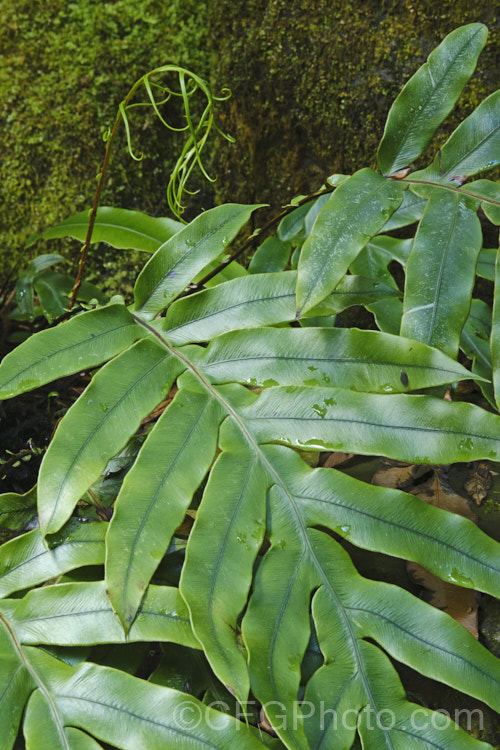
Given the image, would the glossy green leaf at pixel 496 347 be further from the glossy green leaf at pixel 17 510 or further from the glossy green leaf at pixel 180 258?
the glossy green leaf at pixel 17 510

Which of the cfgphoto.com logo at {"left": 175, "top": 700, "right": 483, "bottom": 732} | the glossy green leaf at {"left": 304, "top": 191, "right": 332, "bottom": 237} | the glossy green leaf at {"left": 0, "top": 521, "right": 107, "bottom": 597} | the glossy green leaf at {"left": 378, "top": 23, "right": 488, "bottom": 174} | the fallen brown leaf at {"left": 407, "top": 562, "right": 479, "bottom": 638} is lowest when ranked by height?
the fallen brown leaf at {"left": 407, "top": 562, "right": 479, "bottom": 638}

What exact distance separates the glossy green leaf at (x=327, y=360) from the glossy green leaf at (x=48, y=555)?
1.30 feet

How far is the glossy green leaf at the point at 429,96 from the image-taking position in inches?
48.3

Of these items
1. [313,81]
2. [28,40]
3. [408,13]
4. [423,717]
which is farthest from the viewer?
[28,40]

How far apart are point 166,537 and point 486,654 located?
0.55 metres

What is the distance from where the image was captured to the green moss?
6.73 feet

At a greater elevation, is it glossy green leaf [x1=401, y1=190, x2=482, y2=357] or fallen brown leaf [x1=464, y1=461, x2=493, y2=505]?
glossy green leaf [x1=401, y1=190, x2=482, y2=357]

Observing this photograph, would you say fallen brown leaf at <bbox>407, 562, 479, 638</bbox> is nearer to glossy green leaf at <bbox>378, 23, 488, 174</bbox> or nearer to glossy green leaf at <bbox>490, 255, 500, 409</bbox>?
glossy green leaf at <bbox>490, 255, 500, 409</bbox>

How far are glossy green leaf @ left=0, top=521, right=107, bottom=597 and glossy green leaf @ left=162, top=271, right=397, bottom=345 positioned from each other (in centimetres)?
43

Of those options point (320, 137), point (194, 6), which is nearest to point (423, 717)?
point (320, 137)

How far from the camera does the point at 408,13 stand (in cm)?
171

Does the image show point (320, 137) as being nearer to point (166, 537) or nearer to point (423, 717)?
point (166, 537)

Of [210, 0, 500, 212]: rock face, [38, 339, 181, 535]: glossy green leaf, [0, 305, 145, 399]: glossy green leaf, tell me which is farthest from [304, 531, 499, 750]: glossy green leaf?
[210, 0, 500, 212]: rock face

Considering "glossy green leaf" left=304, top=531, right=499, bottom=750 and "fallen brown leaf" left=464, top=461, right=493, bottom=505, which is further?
"fallen brown leaf" left=464, top=461, right=493, bottom=505
